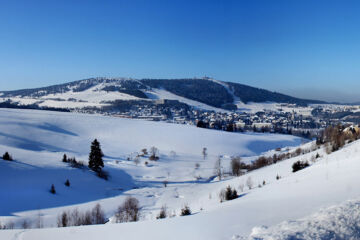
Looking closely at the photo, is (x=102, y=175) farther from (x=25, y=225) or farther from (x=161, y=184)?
(x=25, y=225)

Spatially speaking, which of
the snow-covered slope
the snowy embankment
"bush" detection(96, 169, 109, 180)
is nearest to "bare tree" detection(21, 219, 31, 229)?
the snow-covered slope

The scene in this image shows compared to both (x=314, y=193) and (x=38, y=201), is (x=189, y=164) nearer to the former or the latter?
(x=38, y=201)

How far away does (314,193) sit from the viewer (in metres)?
8.59

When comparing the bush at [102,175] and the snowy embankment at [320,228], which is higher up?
the snowy embankment at [320,228]

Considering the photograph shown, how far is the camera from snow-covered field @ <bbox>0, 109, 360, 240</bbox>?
6230 millimetres

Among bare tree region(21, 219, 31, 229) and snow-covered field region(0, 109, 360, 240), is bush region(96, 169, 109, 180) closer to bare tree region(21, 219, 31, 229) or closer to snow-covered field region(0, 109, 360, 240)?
snow-covered field region(0, 109, 360, 240)

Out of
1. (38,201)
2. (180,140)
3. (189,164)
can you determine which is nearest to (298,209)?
(38,201)

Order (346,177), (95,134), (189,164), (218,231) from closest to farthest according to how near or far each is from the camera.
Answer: (218,231) → (346,177) → (189,164) → (95,134)

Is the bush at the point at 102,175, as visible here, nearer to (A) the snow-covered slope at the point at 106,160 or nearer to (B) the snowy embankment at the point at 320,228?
(A) the snow-covered slope at the point at 106,160

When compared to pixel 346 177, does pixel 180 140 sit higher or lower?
lower

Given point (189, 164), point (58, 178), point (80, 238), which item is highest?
point (80, 238)

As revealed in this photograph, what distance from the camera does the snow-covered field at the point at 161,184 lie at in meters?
6.23

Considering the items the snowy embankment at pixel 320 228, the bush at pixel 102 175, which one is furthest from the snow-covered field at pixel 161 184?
the bush at pixel 102 175

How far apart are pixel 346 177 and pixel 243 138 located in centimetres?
7134
